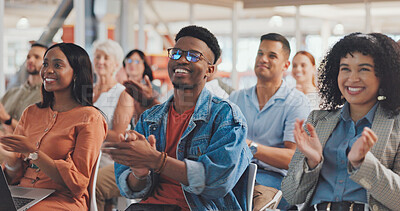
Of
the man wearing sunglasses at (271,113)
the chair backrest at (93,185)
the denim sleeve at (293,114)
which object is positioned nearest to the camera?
the chair backrest at (93,185)

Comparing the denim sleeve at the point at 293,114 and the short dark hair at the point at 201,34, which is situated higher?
the short dark hair at the point at 201,34

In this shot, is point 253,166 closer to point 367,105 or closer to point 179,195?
point 179,195

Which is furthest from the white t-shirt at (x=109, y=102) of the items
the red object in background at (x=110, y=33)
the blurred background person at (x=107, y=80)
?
the red object in background at (x=110, y=33)

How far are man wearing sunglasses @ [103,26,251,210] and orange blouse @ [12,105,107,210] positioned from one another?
259 millimetres

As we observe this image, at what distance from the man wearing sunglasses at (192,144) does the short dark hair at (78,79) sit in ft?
1.51

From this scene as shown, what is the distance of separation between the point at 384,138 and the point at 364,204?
0.84 ft

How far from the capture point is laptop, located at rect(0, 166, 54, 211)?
67.1 inches

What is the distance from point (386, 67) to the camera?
1.82 metres

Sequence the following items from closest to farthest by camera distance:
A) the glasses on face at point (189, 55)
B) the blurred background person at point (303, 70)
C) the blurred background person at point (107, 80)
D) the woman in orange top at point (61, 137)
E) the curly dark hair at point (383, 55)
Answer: the curly dark hair at point (383, 55), the glasses on face at point (189, 55), the woman in orange top at point (61, 137), the blurred background person at point (303, 70), the blurred background person at point (107, 80)

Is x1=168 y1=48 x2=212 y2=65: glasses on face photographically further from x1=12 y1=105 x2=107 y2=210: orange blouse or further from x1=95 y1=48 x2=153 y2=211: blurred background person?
x1=95 y1=48 x2=153 y2=211: blurred background person

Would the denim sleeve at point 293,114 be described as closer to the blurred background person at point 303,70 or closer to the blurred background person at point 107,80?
the blurred background person at point 303,70

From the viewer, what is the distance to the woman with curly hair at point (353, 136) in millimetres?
1719

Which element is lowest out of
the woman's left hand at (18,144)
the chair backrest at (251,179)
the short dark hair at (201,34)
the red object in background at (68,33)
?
the chair backrest at (251,179)

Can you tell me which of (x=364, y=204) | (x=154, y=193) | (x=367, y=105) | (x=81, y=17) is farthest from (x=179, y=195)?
(x=81, y=17)
